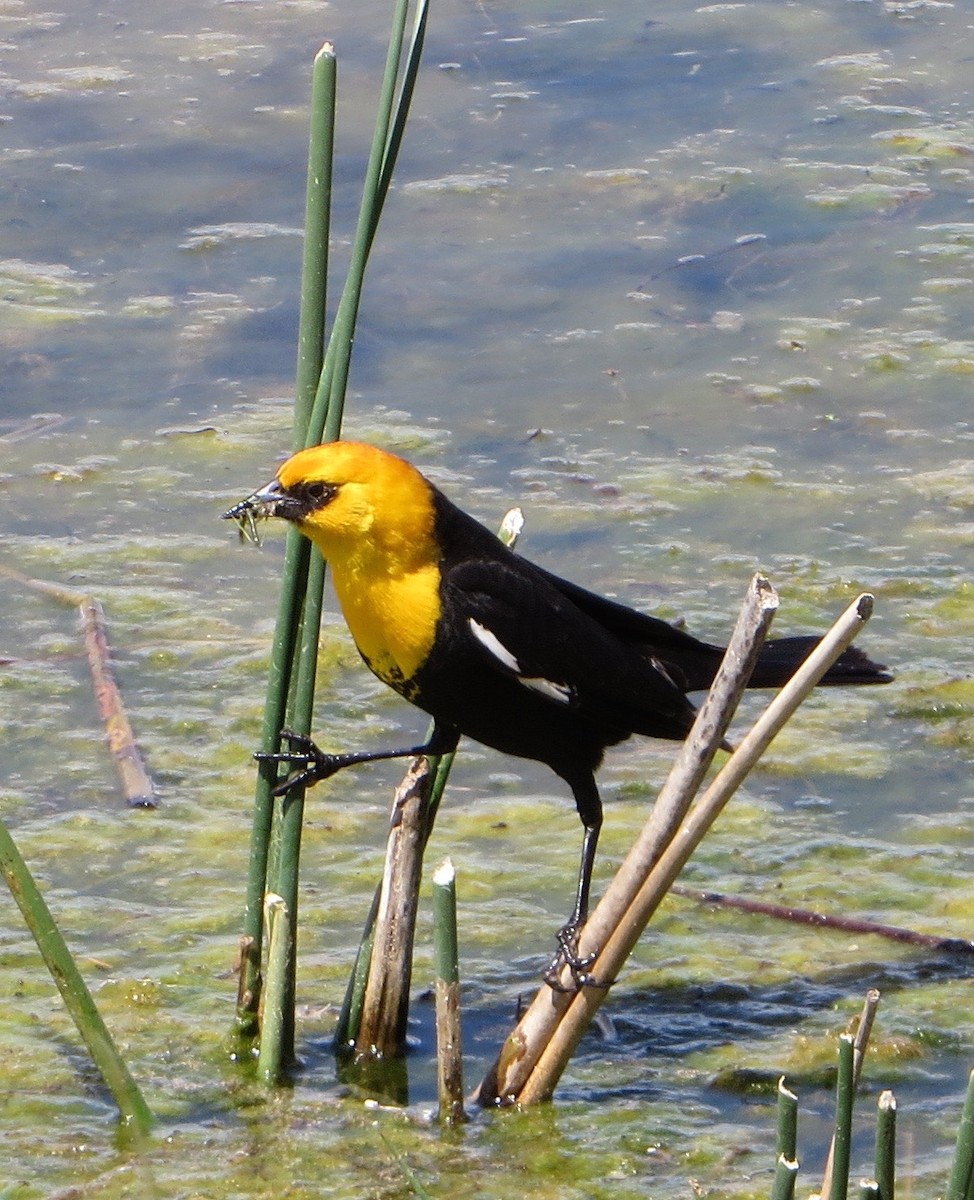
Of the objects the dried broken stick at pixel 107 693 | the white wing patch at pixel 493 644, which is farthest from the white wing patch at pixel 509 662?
the dried broken stick at pixel 107 693

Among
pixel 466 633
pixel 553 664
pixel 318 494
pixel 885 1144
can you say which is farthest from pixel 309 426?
pixel 885 1144

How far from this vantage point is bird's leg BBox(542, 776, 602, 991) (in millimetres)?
3400

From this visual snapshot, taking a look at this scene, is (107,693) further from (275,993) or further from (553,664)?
(275,993)

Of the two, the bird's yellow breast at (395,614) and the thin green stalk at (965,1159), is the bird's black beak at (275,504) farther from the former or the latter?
the thin green stalk at (965,1159)

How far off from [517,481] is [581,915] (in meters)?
2.32

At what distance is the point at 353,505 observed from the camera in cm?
348

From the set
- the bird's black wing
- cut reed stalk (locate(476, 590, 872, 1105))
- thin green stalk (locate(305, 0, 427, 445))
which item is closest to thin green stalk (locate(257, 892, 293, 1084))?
cut reed stalk (locate(476, 590, 872, 1105))

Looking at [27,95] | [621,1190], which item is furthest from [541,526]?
[27,95]

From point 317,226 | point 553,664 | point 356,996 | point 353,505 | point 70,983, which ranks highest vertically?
point 317,226

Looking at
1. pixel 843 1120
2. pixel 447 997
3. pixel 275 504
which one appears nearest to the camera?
pixel 843 1120

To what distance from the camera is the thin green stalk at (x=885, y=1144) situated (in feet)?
7.75

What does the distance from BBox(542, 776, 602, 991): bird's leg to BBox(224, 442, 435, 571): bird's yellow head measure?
63 cm

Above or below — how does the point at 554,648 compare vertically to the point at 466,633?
below

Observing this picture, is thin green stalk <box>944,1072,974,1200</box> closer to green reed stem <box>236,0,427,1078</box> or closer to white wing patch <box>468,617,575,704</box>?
green reed stem <box>236,0,427,1078</box>
